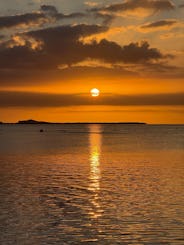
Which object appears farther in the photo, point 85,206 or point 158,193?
point 158,193

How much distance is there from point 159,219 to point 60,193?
11474 mm

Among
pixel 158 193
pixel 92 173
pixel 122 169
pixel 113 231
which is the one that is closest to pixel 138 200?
pixel 158 193

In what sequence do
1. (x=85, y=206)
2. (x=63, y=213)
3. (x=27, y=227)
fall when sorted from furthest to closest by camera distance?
(x=85, y=206), (x=63, y=213), (x=27, y=227)

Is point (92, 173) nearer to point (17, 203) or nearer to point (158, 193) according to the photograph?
point (158, 193)

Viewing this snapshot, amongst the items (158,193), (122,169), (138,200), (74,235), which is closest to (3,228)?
(74,235)

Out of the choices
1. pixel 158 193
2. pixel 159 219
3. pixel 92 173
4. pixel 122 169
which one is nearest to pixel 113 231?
pixel 159 219

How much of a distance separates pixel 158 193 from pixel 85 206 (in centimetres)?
738

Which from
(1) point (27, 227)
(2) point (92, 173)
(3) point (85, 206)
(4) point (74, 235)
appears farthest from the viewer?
(2) point (92, 173)

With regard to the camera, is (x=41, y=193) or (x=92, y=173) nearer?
(x=41, y=193)

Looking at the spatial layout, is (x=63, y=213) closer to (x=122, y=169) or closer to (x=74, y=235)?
(x=74, y=235)

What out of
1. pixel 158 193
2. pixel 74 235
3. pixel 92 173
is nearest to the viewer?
pixel 74 235

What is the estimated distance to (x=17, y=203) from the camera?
31.4 metres

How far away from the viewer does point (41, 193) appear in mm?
36125

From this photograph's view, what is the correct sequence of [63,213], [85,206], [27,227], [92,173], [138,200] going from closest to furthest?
[27,227], [63,213], [85,206], [138,200], [92,173]
